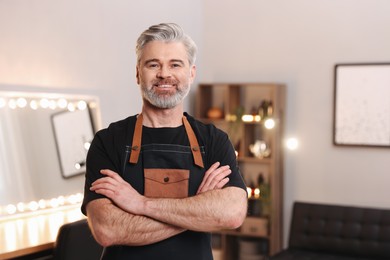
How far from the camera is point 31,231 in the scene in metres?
3.16

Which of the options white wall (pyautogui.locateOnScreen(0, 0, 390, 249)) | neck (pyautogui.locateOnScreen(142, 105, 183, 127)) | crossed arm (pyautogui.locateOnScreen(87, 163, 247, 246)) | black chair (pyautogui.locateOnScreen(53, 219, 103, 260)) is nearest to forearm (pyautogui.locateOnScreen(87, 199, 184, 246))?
crossed arm (pyautogui.locateOnScreen(87, 163, 247, 246))

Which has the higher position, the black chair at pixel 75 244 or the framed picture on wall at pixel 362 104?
the framed picture on wall at pixel 362 104

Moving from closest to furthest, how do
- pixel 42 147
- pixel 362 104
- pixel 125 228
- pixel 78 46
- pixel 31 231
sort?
pixel 125 228 → pixel 31 231 → pixel 42 147 → pixel 78 46 → pixel 362 104

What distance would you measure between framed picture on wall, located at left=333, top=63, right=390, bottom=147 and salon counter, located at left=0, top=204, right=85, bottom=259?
2524 millimetres

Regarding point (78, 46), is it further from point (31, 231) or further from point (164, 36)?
point (164, 36)

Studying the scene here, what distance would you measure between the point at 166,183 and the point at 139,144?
152 mm

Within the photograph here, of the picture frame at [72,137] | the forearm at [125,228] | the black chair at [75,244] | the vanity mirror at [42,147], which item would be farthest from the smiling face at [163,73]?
the picture frame at [72,137]

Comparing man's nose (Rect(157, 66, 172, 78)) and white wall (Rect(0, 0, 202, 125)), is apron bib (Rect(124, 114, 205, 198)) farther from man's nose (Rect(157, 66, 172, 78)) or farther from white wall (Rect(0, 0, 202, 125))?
white wall (Rect(0, 0, 202, 125))

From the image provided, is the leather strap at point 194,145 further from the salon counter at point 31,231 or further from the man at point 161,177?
the salon counter at point 31,231

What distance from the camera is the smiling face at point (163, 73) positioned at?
76.7 inches

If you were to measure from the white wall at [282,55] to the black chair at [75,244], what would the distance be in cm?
149

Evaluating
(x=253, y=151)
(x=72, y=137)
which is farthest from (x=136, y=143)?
(x=253, y=151)

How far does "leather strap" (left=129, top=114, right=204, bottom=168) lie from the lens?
6.44 ft

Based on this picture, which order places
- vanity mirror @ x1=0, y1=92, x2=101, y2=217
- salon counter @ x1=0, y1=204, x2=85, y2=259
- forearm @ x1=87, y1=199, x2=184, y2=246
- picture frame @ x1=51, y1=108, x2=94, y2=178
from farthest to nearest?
picture frame @ x1=51, y1=108, x2=94, y2=178, vanity mirror @ x1=0, y1=92, x2=101, y2=217, salon counter @ x1=0, y1=204, x2=85, y2=259, forearm @ x1=87, y1=199, x2=184, y2=246
